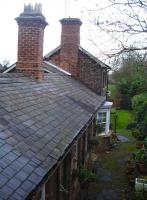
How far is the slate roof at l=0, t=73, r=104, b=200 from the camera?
4270 millimetres

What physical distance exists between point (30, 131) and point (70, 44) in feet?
49.6

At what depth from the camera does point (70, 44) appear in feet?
68.3

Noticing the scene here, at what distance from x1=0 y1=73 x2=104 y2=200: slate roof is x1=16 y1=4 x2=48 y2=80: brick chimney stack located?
Result: 1131mm

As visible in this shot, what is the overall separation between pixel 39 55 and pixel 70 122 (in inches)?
168

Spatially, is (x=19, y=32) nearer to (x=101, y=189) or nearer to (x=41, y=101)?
(x=41, y=101)

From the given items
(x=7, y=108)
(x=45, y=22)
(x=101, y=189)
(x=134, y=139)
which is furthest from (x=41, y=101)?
(x=134, y=139)

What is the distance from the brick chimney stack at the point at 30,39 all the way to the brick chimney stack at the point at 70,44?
822cm

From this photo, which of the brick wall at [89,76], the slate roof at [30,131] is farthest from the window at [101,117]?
the slate roof at [30,131]

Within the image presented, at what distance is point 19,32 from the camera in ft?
41.7

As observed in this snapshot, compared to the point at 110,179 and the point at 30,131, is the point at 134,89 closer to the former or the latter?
the point at 110,179

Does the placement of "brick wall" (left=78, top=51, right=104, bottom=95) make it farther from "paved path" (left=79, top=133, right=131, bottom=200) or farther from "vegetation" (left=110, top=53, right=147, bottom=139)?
"paved path" (left=79, top=133, right=131, bottom=200)

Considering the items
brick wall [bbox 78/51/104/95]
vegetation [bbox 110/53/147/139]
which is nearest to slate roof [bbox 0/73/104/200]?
vegetation [bbox 110/53/147/139]

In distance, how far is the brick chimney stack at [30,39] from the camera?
1223 centimetres

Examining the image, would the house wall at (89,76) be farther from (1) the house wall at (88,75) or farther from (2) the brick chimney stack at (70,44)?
(2) the brick chimney stack at (70,44)
